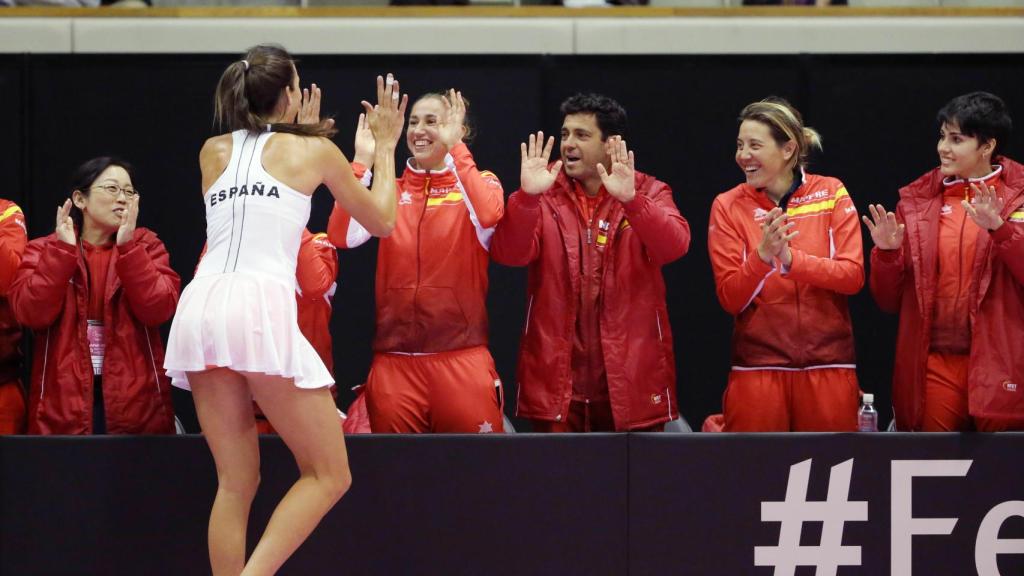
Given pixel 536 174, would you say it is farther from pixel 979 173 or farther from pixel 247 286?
pixel 979 173

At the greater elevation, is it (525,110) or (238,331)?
(525,110)

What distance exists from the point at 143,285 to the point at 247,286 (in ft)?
2.89

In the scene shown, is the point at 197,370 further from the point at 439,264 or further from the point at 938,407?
the point at 938,407

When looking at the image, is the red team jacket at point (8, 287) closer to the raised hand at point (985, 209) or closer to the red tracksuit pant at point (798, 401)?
the red tracksuit pant at point (798, 401)

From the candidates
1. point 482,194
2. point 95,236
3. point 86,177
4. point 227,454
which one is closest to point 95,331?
point 95,236

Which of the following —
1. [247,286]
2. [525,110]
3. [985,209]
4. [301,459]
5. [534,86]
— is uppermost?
[534,86]

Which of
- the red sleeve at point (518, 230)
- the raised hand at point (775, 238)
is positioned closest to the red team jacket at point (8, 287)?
the red sleeve at point (518, 230)

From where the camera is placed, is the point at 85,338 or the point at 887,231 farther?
the point at 887,231

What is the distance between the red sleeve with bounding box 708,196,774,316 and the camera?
4.36m

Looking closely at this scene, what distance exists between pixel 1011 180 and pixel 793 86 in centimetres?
160

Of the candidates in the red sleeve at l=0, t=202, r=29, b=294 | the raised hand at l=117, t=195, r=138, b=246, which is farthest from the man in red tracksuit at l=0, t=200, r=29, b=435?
the raised hand at l=117, t=195, r=138, b=246

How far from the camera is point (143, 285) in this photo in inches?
165

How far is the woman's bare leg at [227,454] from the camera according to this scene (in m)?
3.53

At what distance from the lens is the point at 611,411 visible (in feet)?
14.6
